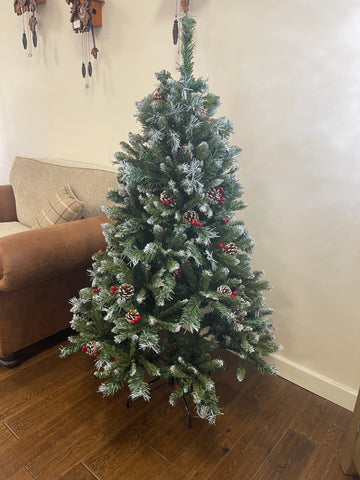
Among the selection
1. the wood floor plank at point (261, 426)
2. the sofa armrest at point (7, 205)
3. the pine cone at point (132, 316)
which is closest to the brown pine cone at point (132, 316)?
the pine cone at point (132, 316)

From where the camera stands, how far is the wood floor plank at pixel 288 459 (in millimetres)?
1271

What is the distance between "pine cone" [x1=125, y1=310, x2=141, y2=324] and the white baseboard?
3.11 feet

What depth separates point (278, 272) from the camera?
5.72 feet

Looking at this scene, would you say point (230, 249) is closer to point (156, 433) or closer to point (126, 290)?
point (126, 290)

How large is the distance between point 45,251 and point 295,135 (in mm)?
1264

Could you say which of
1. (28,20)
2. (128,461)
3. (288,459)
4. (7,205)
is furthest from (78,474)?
(28,20)

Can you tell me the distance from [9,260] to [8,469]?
78 centimetres

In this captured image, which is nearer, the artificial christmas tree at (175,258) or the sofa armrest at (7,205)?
the artificial christmas tree at (175,258)

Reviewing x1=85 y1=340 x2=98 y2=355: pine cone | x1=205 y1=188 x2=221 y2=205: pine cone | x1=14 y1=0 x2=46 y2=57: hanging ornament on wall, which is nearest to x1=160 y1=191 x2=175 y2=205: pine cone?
x1=205 y1=188 x2=221 y2=205: pine cone

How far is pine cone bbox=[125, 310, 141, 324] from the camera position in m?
1.23

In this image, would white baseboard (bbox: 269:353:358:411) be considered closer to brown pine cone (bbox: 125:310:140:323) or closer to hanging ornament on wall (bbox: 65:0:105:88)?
brown pine cone (bbox: 125:310:140:323)

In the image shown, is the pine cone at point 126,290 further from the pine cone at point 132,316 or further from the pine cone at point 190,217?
the pine cone at point 190,217

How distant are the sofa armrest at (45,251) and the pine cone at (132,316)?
563 mm

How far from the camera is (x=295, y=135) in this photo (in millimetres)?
1556
